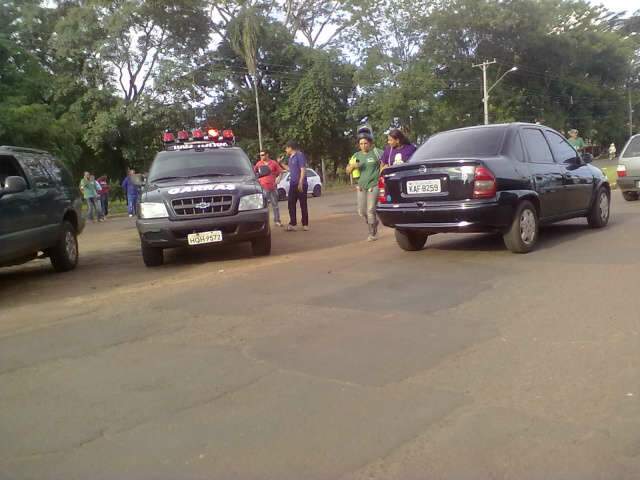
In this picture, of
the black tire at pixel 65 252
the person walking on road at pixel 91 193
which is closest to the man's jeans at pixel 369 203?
the black tire at pixel 65 252

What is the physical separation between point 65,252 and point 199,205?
7.42ft

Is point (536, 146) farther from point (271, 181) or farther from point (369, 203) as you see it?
point (271, 181)

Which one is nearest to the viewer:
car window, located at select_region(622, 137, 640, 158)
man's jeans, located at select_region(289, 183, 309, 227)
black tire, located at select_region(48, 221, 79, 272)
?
black tire, located at select_region(48, 221, 79, 272)

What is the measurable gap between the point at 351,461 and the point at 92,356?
2535 mm

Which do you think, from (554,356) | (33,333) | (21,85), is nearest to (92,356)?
(33,333)

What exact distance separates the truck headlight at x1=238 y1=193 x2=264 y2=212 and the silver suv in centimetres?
904

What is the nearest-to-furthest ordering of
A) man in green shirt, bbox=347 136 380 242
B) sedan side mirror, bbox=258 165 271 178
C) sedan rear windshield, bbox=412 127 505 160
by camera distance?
sedan rear windshield, bbox=412 127 505 160, man in green shirt, bbox=347 136 380 242, sedan side mirror, bbox=258 165 271 178

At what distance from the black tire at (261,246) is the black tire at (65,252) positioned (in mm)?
2721

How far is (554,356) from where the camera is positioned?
13.4 ft

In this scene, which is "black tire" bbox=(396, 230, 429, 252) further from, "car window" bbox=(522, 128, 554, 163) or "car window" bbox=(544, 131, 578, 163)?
"car window" bbox=(544, 131, 578, 163)

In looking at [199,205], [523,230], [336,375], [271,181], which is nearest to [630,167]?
[523,230]

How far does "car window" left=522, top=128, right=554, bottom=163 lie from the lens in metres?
8.15

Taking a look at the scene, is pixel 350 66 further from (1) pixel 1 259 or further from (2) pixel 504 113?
(1) pixel 1 259

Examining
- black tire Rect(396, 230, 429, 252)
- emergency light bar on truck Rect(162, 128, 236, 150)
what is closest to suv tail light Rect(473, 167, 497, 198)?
black tire Rect(396, 230, 429, 252)
